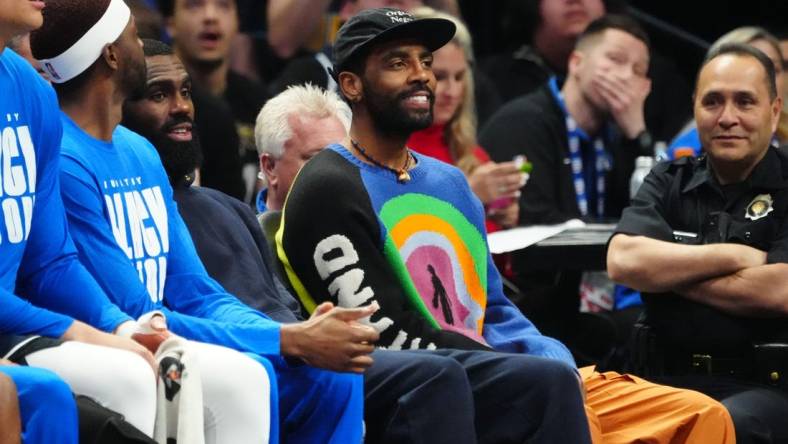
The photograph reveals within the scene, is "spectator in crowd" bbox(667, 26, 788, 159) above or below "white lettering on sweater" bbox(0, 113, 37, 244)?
below

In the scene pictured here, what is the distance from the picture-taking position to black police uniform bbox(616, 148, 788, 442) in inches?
199

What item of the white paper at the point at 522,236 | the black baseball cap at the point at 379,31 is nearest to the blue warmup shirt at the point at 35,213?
the black baseball cap at the point at 379,31

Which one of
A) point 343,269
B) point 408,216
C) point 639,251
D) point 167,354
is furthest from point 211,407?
point 639,251

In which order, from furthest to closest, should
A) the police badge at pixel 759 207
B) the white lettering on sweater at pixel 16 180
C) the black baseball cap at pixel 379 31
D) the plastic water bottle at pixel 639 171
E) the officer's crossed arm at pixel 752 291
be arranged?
1. the plastic water bottle at pixel 639 171
2. the police badge at pixel 759 207
3. the officer's crossed arm at pixel 752 291
4. the black baseball cap at pixel 379 31
5. the white lettering on sweater at pixel 16 180

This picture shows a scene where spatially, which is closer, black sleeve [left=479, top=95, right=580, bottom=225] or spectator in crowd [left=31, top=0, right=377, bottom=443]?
spectator in crowd [left=31, top=0, right=377, bottom=443]

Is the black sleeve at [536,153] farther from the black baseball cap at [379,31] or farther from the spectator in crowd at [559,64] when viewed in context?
the black baseball cap at [379,31]

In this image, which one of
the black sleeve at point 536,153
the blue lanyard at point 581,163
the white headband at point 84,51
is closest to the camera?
the white headband at point 84,51

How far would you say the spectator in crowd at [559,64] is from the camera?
773 centimetres

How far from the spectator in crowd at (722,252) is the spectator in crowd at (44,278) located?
1.92 meters

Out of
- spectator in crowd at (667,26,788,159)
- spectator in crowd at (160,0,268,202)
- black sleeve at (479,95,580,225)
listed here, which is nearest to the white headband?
spectator in crowd at (160,0,268,202)

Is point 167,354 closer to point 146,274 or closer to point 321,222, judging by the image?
point 146,274

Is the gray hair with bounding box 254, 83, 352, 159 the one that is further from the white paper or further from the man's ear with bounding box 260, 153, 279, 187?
the white paper

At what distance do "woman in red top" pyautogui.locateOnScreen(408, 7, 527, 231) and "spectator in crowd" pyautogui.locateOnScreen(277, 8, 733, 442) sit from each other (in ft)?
4.79

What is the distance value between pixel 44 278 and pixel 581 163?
3360mm
